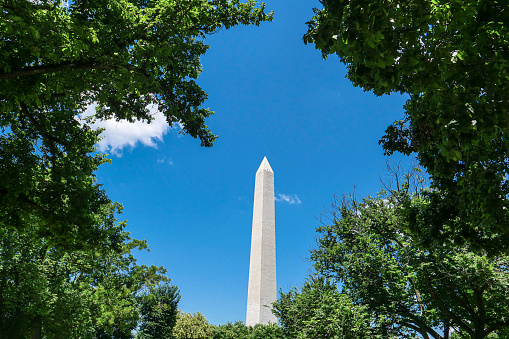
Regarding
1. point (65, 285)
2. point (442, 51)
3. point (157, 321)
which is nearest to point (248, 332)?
point (65, 285)

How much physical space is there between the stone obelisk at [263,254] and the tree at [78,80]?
57.1ft

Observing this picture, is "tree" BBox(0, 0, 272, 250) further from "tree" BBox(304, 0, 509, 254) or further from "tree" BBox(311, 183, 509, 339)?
"tree" BBox(311, 183, 509, 339)

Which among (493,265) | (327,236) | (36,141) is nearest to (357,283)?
(327,236)

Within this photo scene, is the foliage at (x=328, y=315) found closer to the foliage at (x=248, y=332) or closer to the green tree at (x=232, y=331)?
the foliage at (x=248, y=332)

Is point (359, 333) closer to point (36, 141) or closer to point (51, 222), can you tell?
point (51, 222)

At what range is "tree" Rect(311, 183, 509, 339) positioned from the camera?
14.7m

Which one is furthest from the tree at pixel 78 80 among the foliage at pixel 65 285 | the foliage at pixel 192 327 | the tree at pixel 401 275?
the foliage at pixel 192 327

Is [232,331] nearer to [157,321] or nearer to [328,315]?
[157,321]

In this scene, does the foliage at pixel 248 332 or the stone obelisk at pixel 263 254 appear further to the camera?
Answer: the stone obelisk at pixel 263 254

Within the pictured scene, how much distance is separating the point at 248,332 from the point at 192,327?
46.1 ft

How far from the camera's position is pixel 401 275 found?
1577 cm

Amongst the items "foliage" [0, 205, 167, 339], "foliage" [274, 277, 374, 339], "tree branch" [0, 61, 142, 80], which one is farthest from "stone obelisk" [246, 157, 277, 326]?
"tree branch" [0, 61, 142, 80]

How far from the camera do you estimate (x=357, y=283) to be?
1620 cm

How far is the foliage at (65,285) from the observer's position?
54.2 ft
